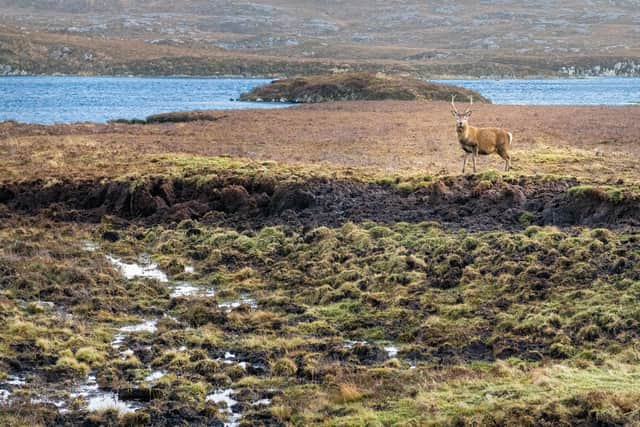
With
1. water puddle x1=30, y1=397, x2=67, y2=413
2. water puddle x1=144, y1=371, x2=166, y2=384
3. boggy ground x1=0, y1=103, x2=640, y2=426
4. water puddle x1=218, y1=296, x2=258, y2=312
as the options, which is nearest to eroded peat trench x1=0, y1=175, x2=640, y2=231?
boggy ground x1=0, y1=103, x2=640, y2=426

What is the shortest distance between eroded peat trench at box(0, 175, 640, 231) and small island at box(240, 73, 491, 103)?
2338 inches

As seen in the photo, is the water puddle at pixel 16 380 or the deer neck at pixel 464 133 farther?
the deer neck at pixel 464 133

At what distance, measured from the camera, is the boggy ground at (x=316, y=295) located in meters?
14.1

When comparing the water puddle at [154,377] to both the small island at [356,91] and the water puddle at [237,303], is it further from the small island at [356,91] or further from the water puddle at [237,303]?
the small island at [356,91]

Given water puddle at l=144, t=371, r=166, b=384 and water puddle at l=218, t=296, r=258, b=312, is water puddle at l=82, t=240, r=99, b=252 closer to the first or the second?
water puddle at l=218, t=296, r=258, b=312

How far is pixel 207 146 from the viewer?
43.0 meters

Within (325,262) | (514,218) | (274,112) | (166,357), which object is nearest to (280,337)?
(166,357)

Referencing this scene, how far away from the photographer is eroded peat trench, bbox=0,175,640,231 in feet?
80.9

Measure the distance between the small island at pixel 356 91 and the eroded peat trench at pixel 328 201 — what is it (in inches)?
2338

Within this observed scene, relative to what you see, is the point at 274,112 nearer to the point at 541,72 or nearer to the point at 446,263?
the point at 446,263

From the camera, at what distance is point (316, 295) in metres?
20.6

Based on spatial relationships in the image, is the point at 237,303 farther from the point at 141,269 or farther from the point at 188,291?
the point at 141,269

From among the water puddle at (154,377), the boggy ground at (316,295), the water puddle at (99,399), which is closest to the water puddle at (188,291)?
the boggy ground at (316,295)

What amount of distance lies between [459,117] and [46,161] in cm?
1691
